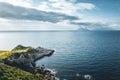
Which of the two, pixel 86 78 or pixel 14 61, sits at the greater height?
pixel 14 61

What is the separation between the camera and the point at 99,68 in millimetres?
122688

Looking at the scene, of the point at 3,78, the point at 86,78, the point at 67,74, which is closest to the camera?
the point at 3,78

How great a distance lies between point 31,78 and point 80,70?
129 ft

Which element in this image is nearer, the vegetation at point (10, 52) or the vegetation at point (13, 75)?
the vegetation at point (13, 75)

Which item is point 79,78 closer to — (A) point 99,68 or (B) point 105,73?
(B) point 105,73

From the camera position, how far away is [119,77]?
100875 mm

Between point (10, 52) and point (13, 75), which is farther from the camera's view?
point (10, 52)

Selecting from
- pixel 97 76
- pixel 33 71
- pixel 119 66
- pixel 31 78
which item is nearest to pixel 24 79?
pixel 31 78

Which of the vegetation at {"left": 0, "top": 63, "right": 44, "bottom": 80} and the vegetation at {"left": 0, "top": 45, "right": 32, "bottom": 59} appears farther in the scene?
the vegetation at {"left": 0, "top": 45, "right": 32, "bottom": 59}

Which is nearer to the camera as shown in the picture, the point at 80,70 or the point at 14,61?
the point at 14,61

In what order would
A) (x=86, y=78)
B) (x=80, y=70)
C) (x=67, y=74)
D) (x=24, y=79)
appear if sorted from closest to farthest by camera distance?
(x=24, y=79) → (x=86, y=78) → (x=67, y=74) → (x=80, y=70)

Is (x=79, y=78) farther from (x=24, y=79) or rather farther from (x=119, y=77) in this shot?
(x=24, y=79)

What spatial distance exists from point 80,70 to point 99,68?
12424 mm

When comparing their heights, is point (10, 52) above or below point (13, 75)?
above
